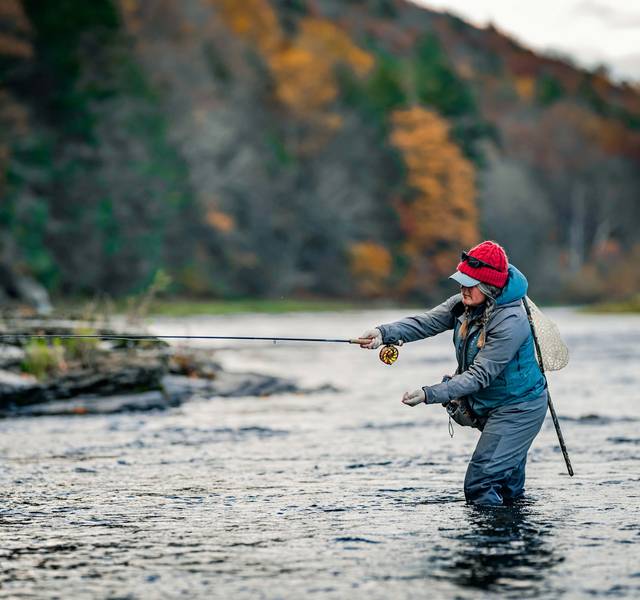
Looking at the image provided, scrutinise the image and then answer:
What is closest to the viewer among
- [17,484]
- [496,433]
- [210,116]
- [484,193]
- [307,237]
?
[496,433]

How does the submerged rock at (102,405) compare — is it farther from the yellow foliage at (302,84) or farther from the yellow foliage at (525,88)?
the yellow foliage at (525,88)

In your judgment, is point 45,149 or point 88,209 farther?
point 88,209

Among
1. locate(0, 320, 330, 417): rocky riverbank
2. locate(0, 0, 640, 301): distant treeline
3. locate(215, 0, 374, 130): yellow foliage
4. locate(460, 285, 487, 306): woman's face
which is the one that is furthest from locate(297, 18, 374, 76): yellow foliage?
locate(460, 285, 487, 306): woman's face

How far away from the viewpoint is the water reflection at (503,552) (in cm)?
614

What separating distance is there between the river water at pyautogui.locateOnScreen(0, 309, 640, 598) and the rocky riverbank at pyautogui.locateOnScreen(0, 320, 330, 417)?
2.53 feet

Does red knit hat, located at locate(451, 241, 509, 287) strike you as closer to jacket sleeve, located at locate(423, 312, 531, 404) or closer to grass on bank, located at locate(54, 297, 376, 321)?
jacket sleeve, located at locate(423, 312, 531, 404)

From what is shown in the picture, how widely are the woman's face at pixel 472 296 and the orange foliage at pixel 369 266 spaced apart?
59.0m

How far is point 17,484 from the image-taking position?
31.3ft

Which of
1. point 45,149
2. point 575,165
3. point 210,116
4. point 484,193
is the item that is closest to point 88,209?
point 45,149

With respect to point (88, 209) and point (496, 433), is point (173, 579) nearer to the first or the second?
point (496, 433)

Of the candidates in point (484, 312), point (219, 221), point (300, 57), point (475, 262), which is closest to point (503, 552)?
point (484, 312)

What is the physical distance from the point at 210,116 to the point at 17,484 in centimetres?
5186

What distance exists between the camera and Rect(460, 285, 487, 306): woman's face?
7836 mm

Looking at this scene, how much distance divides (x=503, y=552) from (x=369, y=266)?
61.3 m
